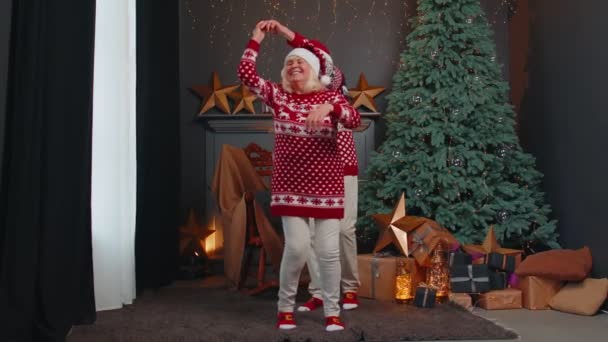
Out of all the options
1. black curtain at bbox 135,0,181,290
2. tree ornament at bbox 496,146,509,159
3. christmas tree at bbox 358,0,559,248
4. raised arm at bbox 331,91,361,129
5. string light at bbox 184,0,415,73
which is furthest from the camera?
string light at bbox 184,0,415,73

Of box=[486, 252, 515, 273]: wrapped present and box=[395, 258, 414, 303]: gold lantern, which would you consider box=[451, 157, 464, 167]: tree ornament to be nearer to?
box=[486, 252, 515, 273]: wrapped present

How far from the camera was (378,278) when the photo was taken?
410 cm

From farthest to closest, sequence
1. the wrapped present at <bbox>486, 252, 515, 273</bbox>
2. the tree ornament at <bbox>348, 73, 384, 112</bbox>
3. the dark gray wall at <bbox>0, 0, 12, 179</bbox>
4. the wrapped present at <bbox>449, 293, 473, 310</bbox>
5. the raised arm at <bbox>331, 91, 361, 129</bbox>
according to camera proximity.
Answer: the tree ornament at <bbox>348, 73, 384, 112</bbox>
the wrapped present at <bbox>486, 252, 515, 273</bbox>
the wrapped present at <bbox>449, 293, 473, 310</bbox>
the raised arm at <bbox>331, 91, 361, 129</bbox>
the dark gray wall at <bbox>0, 0, 12, 179</bbox>

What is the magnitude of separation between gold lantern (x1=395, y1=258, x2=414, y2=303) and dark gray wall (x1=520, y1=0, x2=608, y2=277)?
112cm

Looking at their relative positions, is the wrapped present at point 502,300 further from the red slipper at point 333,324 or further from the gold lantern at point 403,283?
the red slipper at point 333,324

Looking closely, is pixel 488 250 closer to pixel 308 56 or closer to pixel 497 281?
pixel 497 281

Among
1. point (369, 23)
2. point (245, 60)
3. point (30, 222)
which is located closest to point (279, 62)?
point (369, 23)

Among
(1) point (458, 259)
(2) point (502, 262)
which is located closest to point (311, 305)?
(1) point (458, 259)

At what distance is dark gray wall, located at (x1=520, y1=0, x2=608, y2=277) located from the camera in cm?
395

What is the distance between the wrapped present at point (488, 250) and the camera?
4.13m

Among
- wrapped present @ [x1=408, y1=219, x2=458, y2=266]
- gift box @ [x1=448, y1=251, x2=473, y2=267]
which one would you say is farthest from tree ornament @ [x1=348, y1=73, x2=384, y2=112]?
gift box @ [x1=448, y1=251, x2=473, y2=267]

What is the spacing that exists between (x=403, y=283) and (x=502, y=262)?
65cm

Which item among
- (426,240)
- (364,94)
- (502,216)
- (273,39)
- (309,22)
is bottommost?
(426,240)

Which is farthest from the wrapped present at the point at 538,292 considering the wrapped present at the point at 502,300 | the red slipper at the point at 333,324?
the red slipper at the point at 333,324
